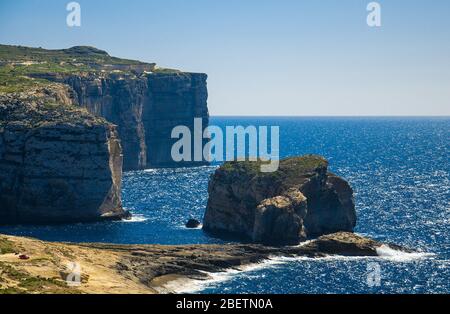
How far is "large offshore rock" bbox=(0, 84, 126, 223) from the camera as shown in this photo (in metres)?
154

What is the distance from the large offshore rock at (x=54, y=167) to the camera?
154250 millimetres

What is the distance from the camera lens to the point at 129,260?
111312mm

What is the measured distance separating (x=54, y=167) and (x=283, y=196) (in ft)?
177

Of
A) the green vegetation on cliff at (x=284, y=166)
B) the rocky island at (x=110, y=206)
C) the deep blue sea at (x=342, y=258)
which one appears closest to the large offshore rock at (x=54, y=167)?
the rocky island at (x=110, y=206)

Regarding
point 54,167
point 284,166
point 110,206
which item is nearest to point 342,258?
point 284,166

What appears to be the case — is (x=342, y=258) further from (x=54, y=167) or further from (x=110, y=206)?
(x=54, y=167)

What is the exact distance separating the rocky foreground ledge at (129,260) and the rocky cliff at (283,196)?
28.5 ft

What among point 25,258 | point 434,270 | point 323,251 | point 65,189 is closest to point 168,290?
point 25,258

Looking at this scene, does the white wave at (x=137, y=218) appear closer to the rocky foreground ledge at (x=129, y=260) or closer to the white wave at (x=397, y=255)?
the rocky foreground ledge at (x=129, y=260)

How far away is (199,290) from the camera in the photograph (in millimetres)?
99688

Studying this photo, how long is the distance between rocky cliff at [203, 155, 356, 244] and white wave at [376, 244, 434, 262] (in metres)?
14.8

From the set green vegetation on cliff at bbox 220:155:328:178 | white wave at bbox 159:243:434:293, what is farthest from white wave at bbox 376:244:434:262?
green vegetation on cliff at bbox 220:155:328:178
